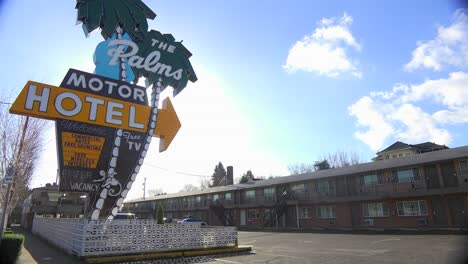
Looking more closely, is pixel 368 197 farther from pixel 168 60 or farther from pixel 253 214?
pixel 168 60

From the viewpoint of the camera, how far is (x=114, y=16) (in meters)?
17.5

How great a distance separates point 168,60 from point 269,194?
3000cm

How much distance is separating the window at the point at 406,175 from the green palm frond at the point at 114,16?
25546 millimetres

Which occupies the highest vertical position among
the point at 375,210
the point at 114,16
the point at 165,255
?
the point at 114,16

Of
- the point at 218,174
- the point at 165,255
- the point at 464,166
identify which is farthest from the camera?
the point at 218,174

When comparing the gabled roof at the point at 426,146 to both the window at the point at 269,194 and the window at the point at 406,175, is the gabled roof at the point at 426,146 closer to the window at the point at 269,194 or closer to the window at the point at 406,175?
the window at the point at 269,194

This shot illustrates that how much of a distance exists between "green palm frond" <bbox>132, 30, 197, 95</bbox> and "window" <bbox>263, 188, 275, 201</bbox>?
27697 mm

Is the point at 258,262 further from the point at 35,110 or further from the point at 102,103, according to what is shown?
the point at 35,110

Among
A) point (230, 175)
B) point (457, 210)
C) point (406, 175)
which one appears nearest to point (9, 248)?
point (457, 210)

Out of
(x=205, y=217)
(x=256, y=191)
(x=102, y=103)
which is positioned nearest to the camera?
(x=102, y=103)

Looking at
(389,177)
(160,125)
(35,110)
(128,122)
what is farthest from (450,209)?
(35,110)

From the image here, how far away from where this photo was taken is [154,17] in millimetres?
19031

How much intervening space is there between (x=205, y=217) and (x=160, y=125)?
4147 cm

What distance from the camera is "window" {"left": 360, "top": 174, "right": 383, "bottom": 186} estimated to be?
3232 centimetres
